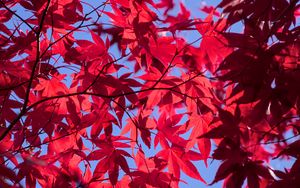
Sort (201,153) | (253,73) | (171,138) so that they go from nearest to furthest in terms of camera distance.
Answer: (253,73) < (201,153) < (171,138)

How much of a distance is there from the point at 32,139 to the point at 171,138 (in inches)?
23.9

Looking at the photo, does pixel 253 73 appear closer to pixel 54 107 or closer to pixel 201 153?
pixel 201 153

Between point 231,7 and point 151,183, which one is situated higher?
point 231,7

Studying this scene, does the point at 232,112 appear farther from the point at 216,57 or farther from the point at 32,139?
the point at 32,139

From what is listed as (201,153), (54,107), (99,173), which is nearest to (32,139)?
(54,107)

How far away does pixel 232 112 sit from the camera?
131 centimetres

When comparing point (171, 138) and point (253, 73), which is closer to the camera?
point (253, 73)

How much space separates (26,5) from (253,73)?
94 cm

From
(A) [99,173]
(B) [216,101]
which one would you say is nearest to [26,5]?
(A) [99,173]

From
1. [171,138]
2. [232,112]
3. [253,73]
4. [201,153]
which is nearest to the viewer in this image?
[253,73]

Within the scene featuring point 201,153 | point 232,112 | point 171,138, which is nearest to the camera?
point 232,112

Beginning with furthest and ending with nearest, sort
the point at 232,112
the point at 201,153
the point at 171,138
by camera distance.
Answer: the point at 171,138, the point at 201,153, the point at 232,112

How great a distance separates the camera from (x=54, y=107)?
1.53 meters

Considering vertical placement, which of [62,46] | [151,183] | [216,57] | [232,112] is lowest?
[151,183]
